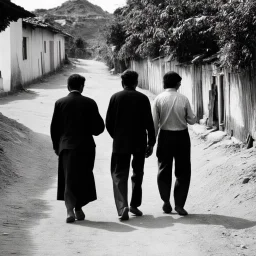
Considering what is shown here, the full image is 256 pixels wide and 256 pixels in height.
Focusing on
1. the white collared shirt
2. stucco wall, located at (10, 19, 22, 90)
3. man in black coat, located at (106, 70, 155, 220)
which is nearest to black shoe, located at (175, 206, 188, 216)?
man in black coat, located at (106, 70, 155, 220)

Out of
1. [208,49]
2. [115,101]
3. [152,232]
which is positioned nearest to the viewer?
[152,232]

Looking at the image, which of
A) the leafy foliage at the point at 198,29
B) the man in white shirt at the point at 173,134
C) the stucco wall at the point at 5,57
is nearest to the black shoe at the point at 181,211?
the man in white shirt at the point at 173,134

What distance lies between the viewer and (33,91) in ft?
80.8

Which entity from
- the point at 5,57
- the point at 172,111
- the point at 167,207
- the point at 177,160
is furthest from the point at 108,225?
the point at 5,57

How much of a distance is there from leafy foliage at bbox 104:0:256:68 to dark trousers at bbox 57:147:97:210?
3.61m

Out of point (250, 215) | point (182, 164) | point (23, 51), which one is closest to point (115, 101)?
point (182, 164)

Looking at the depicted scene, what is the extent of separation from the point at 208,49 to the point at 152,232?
29.6 feet

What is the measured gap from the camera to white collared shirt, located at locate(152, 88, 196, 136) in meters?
6.51

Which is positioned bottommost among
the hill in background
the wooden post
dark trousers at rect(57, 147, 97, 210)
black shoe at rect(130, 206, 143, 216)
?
black shoe at rect(130, 206, 143, 216)

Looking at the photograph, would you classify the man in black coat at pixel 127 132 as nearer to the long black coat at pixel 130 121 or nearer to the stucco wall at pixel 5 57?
the long black coat at pixel 130 121

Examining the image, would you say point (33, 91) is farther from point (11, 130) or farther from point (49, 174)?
point (49, 174)

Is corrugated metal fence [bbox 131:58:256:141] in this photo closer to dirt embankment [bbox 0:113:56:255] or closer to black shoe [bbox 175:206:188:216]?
black shoe [bbox 175:206:188:216]

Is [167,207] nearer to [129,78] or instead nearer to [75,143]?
[75,143]

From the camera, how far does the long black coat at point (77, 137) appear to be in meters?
6.27
